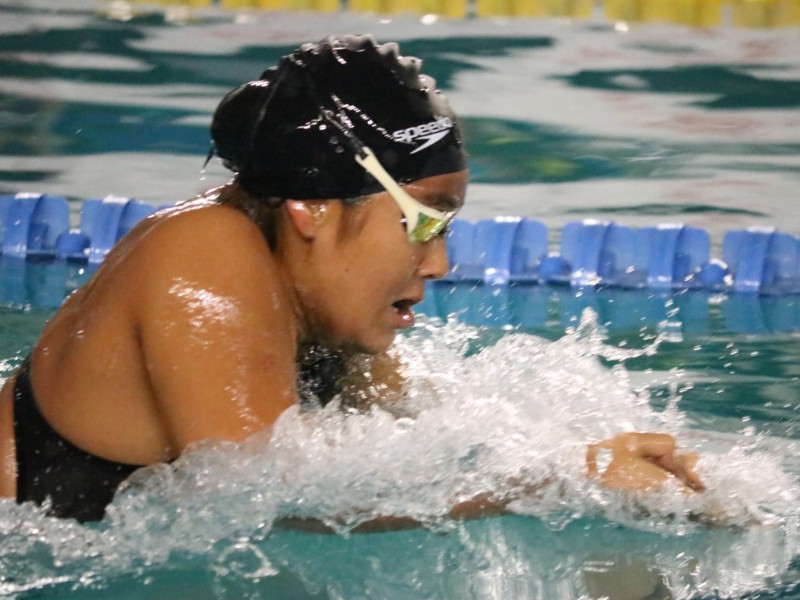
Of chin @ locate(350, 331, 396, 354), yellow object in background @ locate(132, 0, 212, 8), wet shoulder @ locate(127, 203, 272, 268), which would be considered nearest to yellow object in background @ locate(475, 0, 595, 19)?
yellow object in background @ locate(132, 0, 212, 8)

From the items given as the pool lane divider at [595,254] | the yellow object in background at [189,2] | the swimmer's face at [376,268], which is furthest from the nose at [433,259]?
the yellow object in background at [189,2]

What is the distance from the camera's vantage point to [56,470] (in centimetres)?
203

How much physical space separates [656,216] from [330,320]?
4.75 m

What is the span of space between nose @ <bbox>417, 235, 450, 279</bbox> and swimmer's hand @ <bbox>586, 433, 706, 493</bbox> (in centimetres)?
43

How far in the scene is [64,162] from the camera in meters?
7.10

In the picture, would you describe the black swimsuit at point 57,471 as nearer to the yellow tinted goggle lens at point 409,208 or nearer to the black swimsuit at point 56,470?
the black swimsuit at point 56,470

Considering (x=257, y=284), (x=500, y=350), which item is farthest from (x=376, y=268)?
(x=500, y=350)

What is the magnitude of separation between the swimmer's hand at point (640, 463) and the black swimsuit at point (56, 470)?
0.84 m

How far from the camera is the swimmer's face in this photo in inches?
78.2

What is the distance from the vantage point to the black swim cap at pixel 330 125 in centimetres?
198

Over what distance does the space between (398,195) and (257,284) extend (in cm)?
30

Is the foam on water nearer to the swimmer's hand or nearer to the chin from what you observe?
the swimmer's hand

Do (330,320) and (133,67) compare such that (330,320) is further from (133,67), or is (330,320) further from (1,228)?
(133,67)

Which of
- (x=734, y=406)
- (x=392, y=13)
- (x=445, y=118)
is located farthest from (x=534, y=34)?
(x=445, y=118)
